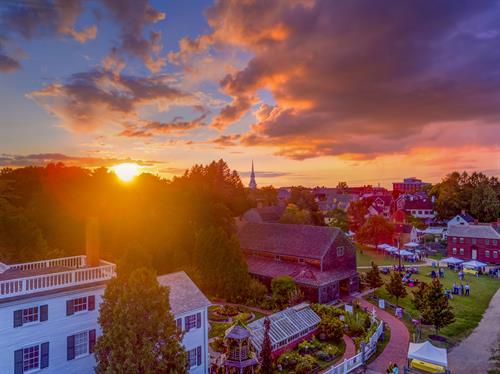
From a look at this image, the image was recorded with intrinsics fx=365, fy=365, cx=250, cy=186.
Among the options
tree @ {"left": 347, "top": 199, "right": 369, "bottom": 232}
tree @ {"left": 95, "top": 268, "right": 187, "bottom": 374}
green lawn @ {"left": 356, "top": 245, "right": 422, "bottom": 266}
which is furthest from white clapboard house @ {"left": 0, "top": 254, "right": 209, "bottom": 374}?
tree @ {"left": 347, "top": 199, "right": 369, "bottom": 232}

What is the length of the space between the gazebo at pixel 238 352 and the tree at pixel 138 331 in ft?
17.0

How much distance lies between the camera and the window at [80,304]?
19.9m

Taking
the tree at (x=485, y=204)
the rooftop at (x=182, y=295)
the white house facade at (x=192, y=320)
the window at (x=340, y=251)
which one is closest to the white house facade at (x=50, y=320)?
the rooftop at (x=182, y=295)

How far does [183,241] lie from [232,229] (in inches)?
313

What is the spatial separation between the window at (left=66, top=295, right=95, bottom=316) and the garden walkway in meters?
23.6

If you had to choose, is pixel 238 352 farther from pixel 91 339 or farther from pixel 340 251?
pixel 340 251

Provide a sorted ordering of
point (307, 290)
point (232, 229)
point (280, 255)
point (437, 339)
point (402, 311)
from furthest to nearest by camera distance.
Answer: point (232, 229), point (280, 255), point (307, 290), point (402, 311), point (437, 339)

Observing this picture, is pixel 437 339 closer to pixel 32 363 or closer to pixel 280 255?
pixel 280 255

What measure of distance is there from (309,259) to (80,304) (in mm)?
27820

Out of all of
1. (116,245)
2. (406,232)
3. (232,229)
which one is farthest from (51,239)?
(406,232)

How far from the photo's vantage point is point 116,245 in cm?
4197

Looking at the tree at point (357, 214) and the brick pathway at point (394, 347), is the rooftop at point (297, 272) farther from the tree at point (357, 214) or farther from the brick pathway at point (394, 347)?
the tree at point (357, 214)

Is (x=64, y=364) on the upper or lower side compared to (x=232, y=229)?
lower

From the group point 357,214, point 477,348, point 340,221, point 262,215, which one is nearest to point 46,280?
point 477,348
